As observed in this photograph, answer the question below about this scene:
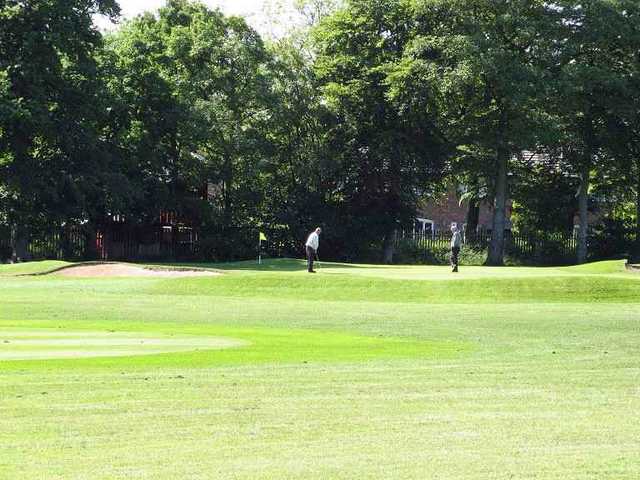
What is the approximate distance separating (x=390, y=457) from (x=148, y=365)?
6409 mm

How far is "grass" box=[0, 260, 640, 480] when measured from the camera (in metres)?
8.94

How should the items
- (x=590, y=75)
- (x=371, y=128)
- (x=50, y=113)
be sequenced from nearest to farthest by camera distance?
(x=50, y=113)
(x=590, y=75)
(x=371, y=128)

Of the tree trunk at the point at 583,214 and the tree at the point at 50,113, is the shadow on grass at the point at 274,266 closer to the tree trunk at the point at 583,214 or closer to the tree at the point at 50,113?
the tree at the point at 50,113

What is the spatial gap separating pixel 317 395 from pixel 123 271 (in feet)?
113

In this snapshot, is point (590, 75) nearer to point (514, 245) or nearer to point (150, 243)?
point (514, 245)

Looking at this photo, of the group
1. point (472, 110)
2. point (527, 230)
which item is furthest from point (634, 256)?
point (472, 110)

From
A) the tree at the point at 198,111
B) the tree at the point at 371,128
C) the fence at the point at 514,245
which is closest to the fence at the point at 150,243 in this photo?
the tree at the point at 198,111

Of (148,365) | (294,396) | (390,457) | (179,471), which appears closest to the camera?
(179,471)

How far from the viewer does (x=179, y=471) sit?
8.50 meters

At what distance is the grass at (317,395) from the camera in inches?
352

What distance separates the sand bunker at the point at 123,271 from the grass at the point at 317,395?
17.0 metres

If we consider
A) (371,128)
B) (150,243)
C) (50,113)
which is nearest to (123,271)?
(50,113)

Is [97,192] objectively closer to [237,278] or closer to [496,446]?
[237,278]

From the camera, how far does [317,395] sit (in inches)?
495
